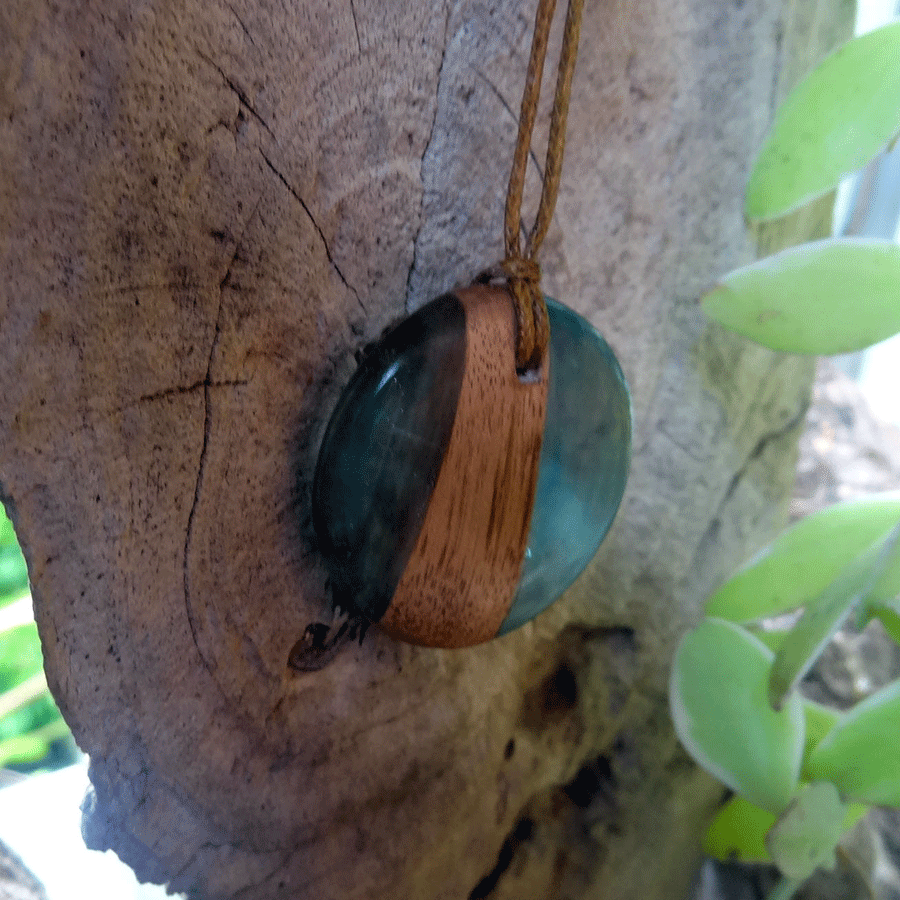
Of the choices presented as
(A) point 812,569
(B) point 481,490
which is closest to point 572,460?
(B) point 481,490

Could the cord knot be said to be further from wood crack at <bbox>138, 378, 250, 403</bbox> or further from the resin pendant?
wood crack at <bbox>138, 378, 250, 403</bbox>

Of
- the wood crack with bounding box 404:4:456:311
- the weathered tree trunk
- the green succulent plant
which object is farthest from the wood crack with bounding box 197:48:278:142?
the green succulent plant

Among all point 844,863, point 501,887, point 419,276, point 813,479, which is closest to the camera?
point 419,276

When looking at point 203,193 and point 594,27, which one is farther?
point 594,27

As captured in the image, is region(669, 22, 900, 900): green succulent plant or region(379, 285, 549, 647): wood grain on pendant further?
region(669, 22, 900, 900): green succulent plant

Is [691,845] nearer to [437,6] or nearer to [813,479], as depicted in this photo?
[813,479]

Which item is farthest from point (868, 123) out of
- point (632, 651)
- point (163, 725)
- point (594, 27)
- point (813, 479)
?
point (813, 479)

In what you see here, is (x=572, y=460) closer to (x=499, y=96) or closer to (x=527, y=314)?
(x=527, y=314)
